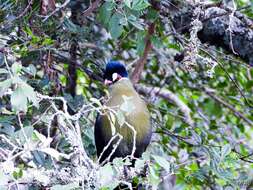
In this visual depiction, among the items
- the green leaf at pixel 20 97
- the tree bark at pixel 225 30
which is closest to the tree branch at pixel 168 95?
the tree bark at pixel 225 30

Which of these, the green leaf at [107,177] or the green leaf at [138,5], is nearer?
the green leaf at [107,177]

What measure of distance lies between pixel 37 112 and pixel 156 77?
1233 mm

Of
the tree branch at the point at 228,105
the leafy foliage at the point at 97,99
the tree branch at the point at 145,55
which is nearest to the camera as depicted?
the leafy foliage at the point at 97,99

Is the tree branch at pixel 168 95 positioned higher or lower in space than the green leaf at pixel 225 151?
lower

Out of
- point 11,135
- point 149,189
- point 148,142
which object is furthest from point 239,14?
point 11,135

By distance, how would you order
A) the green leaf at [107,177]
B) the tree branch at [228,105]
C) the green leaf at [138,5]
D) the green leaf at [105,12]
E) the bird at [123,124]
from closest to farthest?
the green leaf at [107,177], the green leaf at [138,5], the green leaf at [105,12], the bird at [123,124], the tree branch at [228,105]

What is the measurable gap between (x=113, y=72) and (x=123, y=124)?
0.32m

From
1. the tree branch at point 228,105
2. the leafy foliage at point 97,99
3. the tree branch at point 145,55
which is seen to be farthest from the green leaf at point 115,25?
the tree branch at point 228,105

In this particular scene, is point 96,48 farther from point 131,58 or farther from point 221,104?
point 221,104

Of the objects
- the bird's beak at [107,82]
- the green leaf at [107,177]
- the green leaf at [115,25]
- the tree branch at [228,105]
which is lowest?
the tree branch at [228,105]

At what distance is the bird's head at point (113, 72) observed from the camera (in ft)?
9.23

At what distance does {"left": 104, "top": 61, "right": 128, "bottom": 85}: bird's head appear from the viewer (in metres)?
2.81

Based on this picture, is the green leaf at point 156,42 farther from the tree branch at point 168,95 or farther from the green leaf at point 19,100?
the green leaf at point 19,100

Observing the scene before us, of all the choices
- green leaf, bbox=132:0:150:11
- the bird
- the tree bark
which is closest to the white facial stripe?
the bird
